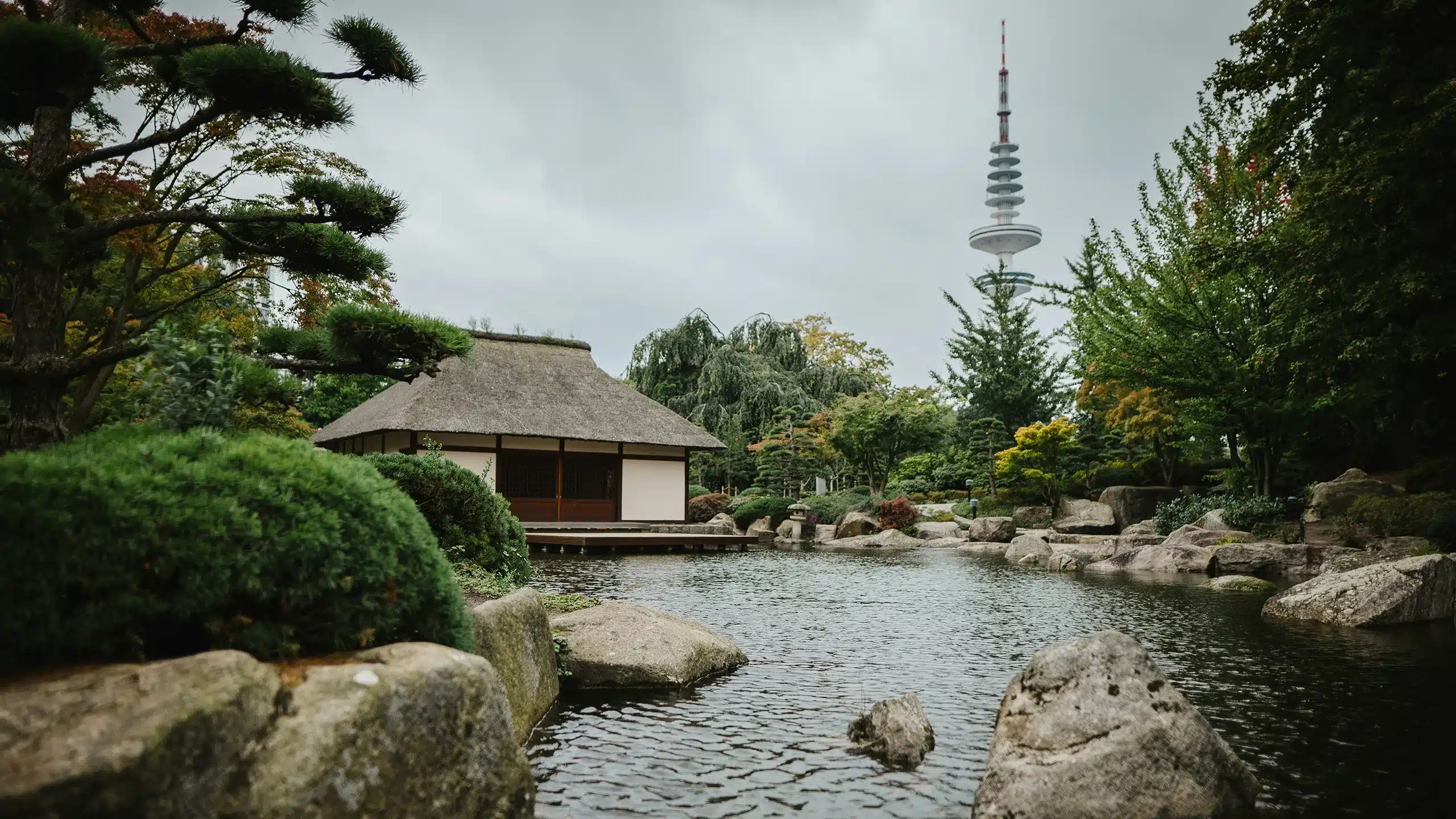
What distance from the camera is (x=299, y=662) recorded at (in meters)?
3.24

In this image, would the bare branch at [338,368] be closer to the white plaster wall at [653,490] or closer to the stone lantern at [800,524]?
the white plaster wall at [653,490]

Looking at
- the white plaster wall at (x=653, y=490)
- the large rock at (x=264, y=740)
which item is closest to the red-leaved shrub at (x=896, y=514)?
the white plaster wall at (x=653, y=490)

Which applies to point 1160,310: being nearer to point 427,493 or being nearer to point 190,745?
point 427,493

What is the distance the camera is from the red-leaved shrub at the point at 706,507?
1283 inches

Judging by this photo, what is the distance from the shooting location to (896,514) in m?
28.0

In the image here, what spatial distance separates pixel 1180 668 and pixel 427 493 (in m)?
7.24

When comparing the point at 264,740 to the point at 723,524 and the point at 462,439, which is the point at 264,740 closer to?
the point at 462,439

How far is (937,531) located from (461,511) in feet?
67.4

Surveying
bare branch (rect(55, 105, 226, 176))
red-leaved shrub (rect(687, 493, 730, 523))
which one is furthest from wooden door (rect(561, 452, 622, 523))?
bare branch (rect(55, 105, 226, 176))

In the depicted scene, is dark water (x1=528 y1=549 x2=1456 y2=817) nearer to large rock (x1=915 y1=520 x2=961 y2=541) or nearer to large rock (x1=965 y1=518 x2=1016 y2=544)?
large rock (x1=965 y1=518 x2=1016 y2=544)

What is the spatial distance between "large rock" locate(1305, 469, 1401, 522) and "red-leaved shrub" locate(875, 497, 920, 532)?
35.9 feet

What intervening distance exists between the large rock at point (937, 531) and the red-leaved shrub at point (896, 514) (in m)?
0.38

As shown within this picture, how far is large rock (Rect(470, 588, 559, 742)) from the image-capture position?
17.9ft

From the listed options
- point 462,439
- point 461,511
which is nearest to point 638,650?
point 461,511
